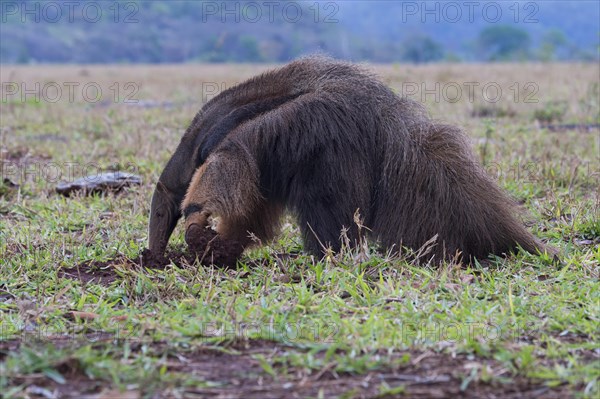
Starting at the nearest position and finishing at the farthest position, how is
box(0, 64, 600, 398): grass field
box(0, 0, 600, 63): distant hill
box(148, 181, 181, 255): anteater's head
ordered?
box(0, 64, 600, 398): grass field, box(148, 181, 181, 255): anteater's head, box(0, 0, 600, 63): distant hill

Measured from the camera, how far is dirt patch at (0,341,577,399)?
3.39 metres

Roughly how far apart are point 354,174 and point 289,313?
142 centimetres

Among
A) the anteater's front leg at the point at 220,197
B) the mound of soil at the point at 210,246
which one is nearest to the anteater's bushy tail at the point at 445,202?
the anteater's front leg at the point at 220,197

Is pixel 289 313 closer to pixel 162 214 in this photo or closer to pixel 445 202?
pixel 445 202

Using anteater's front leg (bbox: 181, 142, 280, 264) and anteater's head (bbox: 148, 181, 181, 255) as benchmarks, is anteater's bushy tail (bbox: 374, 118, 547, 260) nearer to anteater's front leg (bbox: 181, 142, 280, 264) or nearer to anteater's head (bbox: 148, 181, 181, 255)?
anteater's front leg (bbox: 181, 142, 280, 264)

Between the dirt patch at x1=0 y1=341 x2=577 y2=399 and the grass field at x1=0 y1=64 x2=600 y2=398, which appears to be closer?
the dirt patch at x1=0 y1=341 x2=577 y2=399

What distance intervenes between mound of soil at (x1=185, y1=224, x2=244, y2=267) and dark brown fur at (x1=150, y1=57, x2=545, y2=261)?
0.14ft

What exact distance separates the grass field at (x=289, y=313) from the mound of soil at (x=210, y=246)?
0.10 metres

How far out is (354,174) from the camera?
18.0ft

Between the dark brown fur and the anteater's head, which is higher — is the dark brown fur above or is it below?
above

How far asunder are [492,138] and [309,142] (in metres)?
5.51

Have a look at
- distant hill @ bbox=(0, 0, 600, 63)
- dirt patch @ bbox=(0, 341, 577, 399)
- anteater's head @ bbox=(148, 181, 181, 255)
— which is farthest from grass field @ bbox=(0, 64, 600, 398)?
distant hill @ bbox=(0, 0, 600, 63)

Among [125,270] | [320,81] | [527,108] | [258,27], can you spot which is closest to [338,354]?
[125,270]

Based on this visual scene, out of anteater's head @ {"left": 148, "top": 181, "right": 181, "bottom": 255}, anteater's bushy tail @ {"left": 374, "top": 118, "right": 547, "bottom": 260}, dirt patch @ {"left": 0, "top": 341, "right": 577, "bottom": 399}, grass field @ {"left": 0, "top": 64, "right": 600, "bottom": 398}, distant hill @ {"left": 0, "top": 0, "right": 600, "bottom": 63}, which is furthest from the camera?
distant hill @ {"left": 0, "top": 0, "right": 600, "bottom": 63}
